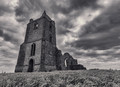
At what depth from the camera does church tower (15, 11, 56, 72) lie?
1608 cm

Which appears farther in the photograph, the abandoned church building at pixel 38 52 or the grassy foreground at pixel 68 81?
the abandoned church building at pixel 38 52

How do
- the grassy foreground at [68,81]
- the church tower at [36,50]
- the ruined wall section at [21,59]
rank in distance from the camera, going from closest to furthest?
the grassy foreground at [68,81]
the church tower at [36,50]
the ruined wall section at [21,59]

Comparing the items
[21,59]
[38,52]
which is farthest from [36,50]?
[21,59]

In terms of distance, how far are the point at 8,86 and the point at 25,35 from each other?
18162 millimetres

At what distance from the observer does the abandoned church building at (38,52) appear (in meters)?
16.2

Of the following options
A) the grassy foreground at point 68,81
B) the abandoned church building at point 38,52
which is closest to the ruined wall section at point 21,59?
the abandoned church building at point 38,52

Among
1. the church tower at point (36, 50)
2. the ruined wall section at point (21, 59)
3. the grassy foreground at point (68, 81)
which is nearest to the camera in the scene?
the grassy foreground at point (68, 81)

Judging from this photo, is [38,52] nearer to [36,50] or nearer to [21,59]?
[36,50]

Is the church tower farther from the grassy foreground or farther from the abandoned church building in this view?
the grassy foreground

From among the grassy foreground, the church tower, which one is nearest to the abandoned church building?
the church tower

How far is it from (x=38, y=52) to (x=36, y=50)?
0.84 meters

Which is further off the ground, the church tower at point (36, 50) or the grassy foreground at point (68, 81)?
the church tower at point (36, 50)

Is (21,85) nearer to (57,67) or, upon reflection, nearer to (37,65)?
(37,65)

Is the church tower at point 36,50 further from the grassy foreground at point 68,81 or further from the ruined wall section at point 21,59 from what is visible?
the grassy foreground at point 68,81
